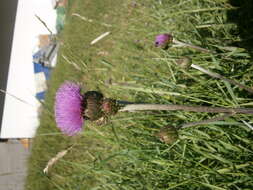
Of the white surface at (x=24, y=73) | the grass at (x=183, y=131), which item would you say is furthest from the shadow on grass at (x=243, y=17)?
the white surface at (x=24, y=73)

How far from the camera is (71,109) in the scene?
31.9 inches

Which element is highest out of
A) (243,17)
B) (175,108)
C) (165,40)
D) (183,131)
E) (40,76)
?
(243,17)

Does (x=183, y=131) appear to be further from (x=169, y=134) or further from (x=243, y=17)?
(x=243, y=17)

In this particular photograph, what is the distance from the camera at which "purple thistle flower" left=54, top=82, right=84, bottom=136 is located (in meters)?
Result: 0.81

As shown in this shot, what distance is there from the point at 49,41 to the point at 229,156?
3.39 metres

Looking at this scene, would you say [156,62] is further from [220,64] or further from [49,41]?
[49,41]

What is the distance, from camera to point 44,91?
3.64m

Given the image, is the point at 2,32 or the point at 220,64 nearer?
the point at 220,64

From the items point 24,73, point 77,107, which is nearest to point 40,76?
point 24,73

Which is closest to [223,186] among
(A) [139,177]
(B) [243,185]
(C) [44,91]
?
(B) [243,185]

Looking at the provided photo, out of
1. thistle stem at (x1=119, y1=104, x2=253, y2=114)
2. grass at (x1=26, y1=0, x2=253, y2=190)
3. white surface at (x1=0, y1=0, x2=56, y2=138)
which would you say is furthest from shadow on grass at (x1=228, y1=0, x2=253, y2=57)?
white surface at (x1=0, y1=0, x2=56, y2=138)

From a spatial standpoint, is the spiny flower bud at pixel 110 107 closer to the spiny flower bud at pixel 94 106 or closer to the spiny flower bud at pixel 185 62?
the spiny flower bud at pixel 94 106

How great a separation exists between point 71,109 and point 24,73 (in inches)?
126

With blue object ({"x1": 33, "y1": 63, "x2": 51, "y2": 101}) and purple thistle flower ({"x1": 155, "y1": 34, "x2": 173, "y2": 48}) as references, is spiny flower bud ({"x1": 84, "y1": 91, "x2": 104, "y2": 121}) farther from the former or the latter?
blue object ({"x1": 33, "y1": 63, "x2": 51, "y2": 101})
